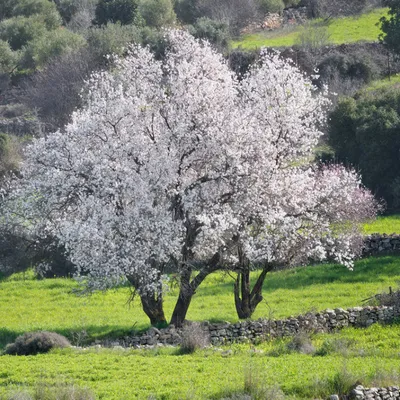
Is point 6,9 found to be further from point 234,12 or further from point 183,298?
point 183,298

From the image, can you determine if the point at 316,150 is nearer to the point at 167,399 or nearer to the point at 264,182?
the point at 264,182

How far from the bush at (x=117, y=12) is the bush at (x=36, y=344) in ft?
237

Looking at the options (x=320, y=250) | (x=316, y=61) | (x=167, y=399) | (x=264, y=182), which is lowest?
(x=167, y=399)

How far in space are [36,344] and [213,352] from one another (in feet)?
19.2

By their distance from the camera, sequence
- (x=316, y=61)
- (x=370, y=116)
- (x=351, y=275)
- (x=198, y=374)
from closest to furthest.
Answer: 1. (x=198, y=374)
2. (x=351, y=275)
3. (x=370, y=116)
4. (x=316, y=61)

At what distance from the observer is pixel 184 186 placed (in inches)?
1442

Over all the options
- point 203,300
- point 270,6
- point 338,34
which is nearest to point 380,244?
point 203,300

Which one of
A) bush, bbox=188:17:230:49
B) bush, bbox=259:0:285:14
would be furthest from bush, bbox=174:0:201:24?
bush, bbox=188:17:230:49

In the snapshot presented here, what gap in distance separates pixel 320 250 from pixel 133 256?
22.1 feet

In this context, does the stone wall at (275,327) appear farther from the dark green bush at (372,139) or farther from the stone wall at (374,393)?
the dark green bush at (372,139)

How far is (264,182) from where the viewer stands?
37.0 m

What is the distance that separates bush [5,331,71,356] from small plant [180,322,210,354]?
4023 millimetres

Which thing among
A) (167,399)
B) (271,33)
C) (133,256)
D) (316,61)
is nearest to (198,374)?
(167,399)

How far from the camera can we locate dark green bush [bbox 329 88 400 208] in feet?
192
